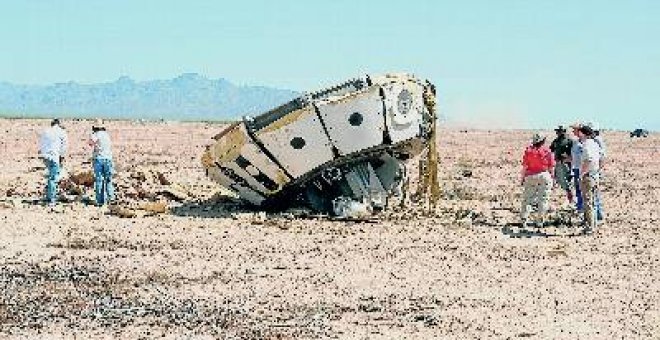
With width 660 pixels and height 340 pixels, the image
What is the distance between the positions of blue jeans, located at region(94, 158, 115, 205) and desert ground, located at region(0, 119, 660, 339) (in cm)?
29

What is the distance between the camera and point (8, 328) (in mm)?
8469

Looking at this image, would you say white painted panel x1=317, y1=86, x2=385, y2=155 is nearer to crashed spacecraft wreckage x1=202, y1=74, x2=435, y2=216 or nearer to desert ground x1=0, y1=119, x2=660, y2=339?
crashed spacecraft wreckage x1=202, y1=74, x2=435, y2=216

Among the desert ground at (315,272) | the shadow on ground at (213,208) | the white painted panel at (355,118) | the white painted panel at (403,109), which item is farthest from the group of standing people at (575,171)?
the shadow on ground at (213,208)

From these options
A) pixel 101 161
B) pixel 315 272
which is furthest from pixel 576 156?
pixel 101 161

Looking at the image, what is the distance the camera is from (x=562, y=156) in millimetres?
17109

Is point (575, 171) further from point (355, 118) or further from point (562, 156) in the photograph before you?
point (355, 118)

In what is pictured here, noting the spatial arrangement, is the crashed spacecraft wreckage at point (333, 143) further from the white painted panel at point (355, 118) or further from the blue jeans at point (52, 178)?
the blue jeans at point (52, 178)

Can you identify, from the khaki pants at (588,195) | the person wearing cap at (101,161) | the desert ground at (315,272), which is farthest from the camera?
the person wearing cap at (101,161)

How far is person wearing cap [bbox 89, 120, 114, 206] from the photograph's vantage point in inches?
691

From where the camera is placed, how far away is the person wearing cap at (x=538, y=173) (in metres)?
15.1

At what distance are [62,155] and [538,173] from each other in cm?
861

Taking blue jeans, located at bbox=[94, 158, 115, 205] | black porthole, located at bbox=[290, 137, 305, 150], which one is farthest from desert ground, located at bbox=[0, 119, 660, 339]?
black porthole, located at bbox=[290, 137, 305, 150]

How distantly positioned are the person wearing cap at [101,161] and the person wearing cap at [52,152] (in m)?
0.57

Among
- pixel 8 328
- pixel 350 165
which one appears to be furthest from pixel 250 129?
pixel 8 328
